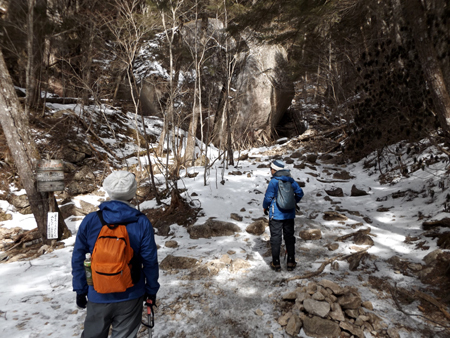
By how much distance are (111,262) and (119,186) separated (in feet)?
1.80

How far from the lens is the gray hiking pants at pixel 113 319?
5.63 ft

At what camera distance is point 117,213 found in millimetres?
1730

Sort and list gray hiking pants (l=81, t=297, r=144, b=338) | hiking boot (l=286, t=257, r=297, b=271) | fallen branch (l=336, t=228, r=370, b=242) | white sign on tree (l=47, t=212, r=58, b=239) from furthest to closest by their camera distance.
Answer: white sign on tree (l=47, t=212, r=58, b=239) < fallen branch (l=336, t=228, r=370, b=242) < hiking boot (l=286, t=257, r=297, b=271) < gray hiking pants (l=81, t=297, r=144, b=338)

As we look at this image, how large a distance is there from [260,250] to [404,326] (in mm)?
2501

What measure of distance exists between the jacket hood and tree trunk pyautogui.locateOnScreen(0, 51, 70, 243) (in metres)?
4.26

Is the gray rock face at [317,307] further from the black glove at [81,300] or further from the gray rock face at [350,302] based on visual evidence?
the black glove at [81,300]

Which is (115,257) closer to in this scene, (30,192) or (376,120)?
(30,192)

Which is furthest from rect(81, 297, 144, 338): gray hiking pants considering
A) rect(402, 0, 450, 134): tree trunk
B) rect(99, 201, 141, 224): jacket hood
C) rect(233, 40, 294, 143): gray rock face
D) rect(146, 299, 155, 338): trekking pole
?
rect(233, 40, 294, 143): gray rock face

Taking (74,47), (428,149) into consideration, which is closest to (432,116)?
(428,149)

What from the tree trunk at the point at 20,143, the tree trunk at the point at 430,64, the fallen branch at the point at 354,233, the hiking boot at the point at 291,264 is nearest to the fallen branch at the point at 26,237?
the tree trunk at the point at 20,143

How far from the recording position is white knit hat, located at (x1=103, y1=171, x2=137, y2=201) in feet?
5.96

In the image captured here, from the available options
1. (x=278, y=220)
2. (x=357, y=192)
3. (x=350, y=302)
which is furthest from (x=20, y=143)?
(x=357, y=192)

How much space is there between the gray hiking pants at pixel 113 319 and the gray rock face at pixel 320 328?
1.76 meters

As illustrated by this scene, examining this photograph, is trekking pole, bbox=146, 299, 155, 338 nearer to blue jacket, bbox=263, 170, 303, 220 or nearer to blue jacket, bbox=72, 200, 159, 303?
blue jacket, bbox=72, 200, 159, 303
